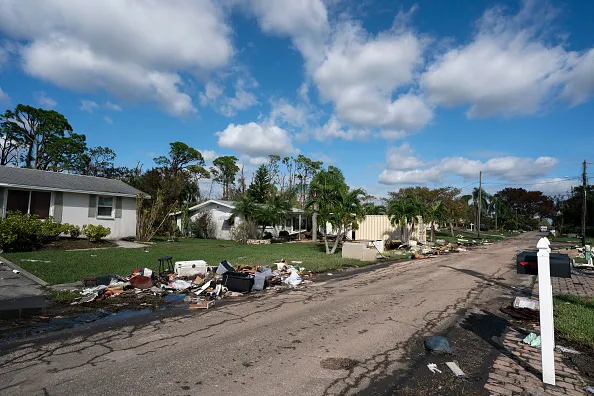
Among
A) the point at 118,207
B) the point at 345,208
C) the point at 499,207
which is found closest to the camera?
the point at 345,208

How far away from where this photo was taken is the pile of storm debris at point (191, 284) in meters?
8.27

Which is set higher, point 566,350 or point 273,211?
point 273,211

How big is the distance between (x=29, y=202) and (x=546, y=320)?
2301 cm

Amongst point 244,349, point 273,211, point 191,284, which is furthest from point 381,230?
point 244,349

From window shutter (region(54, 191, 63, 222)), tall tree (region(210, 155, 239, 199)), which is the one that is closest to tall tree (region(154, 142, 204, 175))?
tall tree (region(210, 155, 239, 199))

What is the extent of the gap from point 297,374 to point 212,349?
143 centimetres

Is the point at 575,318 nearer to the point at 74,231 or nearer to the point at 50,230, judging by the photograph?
the point at 50,230

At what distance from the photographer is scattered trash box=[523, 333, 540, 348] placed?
17.4 ft

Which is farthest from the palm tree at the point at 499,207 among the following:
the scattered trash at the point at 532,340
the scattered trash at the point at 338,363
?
the scattered trash at the point at 338,363

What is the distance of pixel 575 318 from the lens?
21.7 ft

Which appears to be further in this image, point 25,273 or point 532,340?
point 25,273

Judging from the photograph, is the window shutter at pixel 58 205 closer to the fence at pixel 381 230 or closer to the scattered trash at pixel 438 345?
the scattered trash at pixel 438 345

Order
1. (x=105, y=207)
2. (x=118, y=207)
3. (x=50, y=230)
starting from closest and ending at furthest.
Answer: (x=50, y=230)
(x=105, y=207)
(x=118, y=207)

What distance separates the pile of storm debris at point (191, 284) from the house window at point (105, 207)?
13980 millimetres
